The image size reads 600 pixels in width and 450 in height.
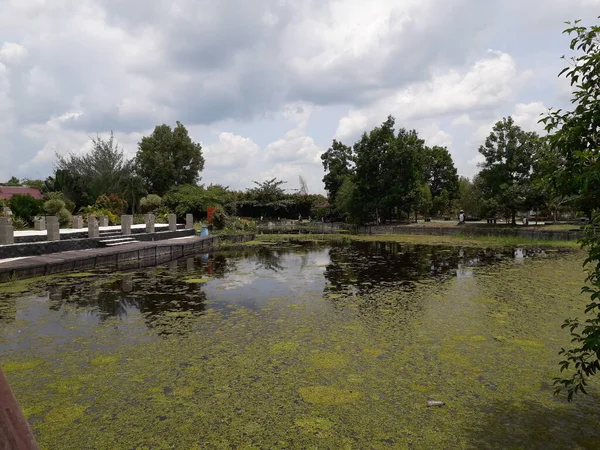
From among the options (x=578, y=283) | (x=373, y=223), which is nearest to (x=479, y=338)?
(x=578, y=283)

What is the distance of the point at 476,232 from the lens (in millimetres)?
27547

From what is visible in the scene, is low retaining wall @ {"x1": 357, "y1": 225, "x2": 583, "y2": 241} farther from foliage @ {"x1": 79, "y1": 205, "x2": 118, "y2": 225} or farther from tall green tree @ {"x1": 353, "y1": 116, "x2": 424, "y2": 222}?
foliage @ {"x1": 79, "y1": 205, "x2": 118, "y2": 225}

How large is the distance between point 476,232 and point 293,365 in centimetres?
2630

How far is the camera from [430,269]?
12.4 metres

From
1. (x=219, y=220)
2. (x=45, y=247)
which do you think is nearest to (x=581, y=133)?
(x=45, y=247)

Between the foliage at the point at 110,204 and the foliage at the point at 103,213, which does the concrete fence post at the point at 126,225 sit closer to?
the foliage at the point at 103,213

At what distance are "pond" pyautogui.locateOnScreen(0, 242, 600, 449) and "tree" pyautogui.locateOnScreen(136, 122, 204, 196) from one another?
33935 mm

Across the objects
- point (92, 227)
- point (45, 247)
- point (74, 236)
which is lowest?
point (45, 247)

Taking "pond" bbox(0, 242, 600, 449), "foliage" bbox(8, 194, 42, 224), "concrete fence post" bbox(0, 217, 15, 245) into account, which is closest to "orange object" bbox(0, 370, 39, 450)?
"pond" bbox(0, 242, 600, 449)

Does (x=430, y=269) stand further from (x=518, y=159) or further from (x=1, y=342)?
(x=518, y=159)

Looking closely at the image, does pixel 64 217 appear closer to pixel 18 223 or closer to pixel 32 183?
pixel 18 223

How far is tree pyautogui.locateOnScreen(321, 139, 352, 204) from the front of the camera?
44.8m

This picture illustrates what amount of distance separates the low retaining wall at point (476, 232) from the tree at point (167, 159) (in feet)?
71.3

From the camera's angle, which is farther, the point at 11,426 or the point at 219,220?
the point at 219,220
